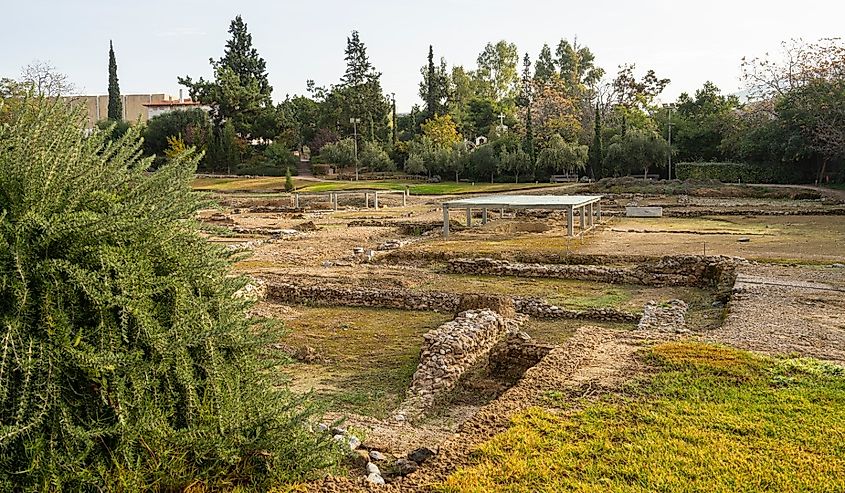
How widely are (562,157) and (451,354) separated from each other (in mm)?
52510

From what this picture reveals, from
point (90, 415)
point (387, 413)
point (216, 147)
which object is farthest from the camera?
point (216, 147)

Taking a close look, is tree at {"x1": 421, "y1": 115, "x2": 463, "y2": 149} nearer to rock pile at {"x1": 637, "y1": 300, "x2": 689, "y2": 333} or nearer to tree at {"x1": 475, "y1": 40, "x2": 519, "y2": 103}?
tree at {"x1": 475, "y1": 40, "x2": 519, "y2": 103}

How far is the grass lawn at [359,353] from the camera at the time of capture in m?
9.24

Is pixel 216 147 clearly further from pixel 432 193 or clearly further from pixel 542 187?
pixel 542 187

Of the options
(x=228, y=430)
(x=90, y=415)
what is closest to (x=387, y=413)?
(x=228, y=430)

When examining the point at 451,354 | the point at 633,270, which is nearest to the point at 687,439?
the point at 451,354

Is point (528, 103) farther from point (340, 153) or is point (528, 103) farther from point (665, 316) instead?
point (665, 316)

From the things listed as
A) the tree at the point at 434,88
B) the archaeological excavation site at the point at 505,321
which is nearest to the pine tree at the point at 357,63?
the tree at the point at 434,88

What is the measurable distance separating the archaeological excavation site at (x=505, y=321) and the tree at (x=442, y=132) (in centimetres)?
4155

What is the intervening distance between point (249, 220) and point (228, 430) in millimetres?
33294

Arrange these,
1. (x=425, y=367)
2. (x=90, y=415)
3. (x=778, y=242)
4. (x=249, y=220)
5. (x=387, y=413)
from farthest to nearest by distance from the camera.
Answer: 1. (x=249, y=220)
2. (x=778, y=242)
3. (x=425, y=367)
4. (x=387, y=413)
5. (x=90, y=415)

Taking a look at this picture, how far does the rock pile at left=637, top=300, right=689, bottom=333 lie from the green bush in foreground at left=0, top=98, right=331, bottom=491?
8150mm

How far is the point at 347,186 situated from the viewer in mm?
58625

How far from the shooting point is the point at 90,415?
152 inches
